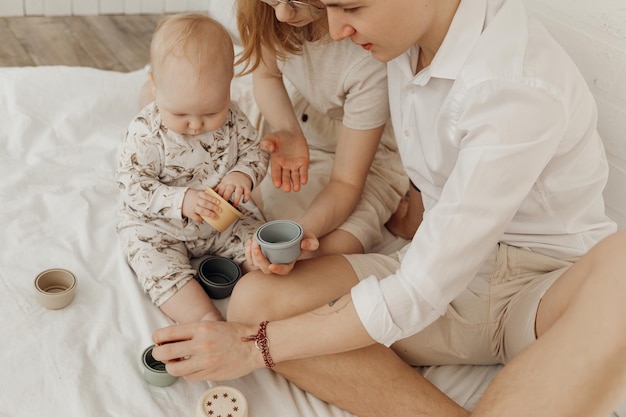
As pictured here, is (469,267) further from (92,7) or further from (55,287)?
(92,7)

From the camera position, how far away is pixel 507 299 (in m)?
1.48

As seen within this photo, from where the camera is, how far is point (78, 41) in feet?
11.5

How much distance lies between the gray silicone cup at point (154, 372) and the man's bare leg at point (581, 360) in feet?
2.18

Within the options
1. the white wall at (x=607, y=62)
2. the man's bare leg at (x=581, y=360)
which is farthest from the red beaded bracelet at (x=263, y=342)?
the white wall at (x=607, y=62)

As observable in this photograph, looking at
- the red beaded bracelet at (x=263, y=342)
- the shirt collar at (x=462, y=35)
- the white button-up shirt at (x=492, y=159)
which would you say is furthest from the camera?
the red beaded bracelet at (x=263, y=342)

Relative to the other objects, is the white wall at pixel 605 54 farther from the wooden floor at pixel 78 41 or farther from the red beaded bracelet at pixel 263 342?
the wooden floor at pixel 78 41

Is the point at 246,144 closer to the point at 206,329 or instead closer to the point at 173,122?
the point at 173,122

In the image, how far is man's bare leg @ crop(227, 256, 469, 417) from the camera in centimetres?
142

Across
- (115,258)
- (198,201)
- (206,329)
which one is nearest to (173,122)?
(198,201)

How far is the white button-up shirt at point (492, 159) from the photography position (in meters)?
1.21

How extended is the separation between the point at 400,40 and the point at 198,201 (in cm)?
62

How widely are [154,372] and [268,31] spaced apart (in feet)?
2.87

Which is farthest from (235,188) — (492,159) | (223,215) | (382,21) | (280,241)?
(492,159)

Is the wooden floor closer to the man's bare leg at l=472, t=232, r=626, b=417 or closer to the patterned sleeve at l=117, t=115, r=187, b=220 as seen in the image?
the patterned sleeve at l=117, t=115, r=187, b=220
